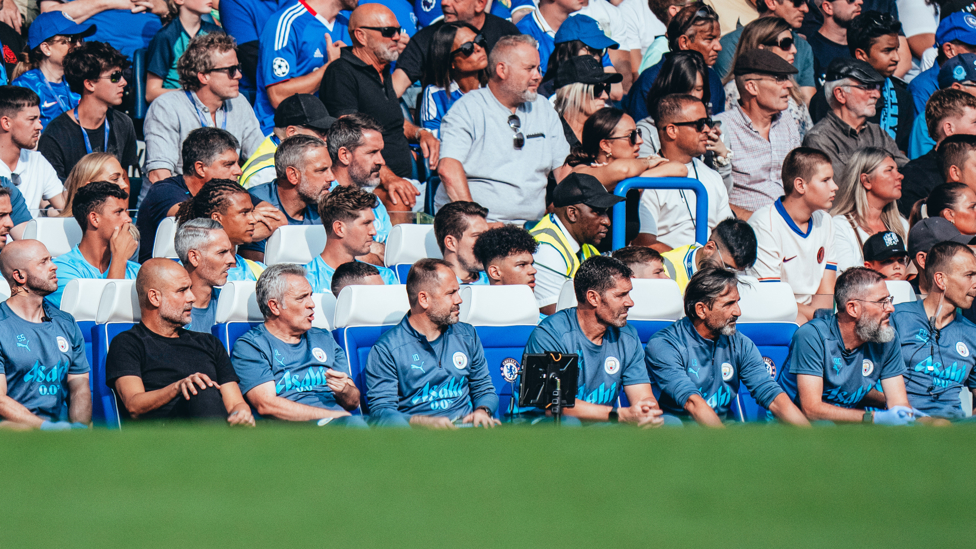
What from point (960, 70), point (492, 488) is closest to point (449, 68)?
point (960, 70)

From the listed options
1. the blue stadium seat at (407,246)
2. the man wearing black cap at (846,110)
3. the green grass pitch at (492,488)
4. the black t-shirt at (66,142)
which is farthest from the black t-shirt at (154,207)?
the man wearing black cap at (846,110)

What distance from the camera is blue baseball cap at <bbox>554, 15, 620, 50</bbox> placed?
8.82 metres

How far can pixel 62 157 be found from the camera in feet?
24.6

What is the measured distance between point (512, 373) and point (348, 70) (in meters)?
2.73

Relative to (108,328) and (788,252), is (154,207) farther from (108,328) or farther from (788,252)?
(788,252)

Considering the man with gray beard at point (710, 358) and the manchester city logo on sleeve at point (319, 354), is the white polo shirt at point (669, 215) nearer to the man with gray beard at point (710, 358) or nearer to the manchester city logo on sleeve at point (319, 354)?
the man with gray beard at point (710, 358)

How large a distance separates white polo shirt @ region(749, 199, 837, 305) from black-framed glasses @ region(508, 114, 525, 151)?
1565 mm

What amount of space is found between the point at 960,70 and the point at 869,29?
86 centimetres

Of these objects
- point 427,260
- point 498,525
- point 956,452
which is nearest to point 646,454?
point 498,525

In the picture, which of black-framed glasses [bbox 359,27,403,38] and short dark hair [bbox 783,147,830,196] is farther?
black-framed glasses [bbox 359,27,403,38]

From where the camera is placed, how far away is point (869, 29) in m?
9.88

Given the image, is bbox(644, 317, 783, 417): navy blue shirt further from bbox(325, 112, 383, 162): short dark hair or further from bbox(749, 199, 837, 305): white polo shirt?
bbox(325, 112, 383, 162): short dark hair

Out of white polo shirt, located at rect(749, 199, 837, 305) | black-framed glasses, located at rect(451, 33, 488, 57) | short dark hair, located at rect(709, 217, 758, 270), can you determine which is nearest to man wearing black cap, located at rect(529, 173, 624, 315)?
short dark hair, located at rect(709, 217, 758, 270)

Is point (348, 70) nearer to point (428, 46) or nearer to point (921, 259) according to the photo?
point (428, 46)
